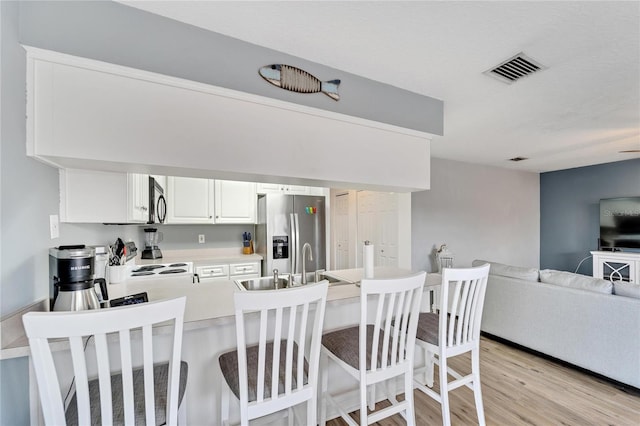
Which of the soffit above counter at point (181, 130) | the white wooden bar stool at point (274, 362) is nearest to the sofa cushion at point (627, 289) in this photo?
the soffit above counter at point (181, 130)

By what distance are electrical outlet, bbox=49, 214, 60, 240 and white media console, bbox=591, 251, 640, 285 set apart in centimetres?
673

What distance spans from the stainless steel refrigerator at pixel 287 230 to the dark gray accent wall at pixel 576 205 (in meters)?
4.92

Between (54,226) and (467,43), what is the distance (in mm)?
2522

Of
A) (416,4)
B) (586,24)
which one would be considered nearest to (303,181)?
(416,4)

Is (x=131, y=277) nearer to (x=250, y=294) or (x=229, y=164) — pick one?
(x=229, y=164)

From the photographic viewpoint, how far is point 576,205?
5.15 meters

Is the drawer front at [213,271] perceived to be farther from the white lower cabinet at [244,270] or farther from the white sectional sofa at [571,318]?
the white sectional sofa at [571,318]

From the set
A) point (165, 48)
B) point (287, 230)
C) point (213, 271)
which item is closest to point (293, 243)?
point (287, 230)

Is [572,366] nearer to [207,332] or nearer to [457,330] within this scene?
[457,330]

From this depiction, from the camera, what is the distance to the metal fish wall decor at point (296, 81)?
5.43 feet

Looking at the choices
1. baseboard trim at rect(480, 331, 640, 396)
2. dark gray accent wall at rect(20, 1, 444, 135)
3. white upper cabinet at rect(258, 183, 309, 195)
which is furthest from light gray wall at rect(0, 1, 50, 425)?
baseboard trim at rect(480, 331, 640, 396)

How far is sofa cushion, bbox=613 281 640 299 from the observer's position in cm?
221

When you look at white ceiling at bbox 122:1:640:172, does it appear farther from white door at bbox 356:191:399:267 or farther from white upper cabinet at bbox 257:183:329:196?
white upper cabinet at bbox 257:183:329:196

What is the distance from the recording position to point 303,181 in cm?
194
